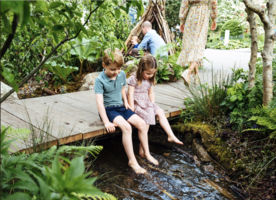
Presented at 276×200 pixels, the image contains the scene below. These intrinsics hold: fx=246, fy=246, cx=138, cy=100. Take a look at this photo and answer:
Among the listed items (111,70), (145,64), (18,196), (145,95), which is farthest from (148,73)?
(18,196)

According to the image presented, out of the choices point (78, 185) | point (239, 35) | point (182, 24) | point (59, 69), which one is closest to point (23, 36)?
point (59, 69)

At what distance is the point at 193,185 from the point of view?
264 cm

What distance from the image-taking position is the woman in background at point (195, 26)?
540cm

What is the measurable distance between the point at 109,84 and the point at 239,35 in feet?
71.2

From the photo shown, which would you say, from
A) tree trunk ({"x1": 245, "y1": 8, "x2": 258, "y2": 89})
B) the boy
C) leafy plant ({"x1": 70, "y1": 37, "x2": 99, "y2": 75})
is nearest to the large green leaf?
leafy plant ({"x1": 70, "y1": 37, "x2": 99, "y2": 75})

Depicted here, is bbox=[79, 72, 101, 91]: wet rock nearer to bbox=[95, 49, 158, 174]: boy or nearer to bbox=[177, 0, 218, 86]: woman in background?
bbox=[95, 49, 158, 174]: boy

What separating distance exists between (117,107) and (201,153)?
1.26 metres

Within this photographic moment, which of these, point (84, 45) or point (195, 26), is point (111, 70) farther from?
point (195, 26)

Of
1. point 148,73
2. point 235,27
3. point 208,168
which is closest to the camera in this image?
point 208,168

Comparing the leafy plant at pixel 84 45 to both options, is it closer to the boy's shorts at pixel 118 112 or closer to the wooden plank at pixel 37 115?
the boy's shorts at pixel 118 112

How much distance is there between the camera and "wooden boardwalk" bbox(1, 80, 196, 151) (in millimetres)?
2672

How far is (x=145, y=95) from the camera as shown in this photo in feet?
11.4

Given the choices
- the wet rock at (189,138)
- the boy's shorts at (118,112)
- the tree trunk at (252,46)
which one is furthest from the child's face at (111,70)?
the tree trunk at (252,46)

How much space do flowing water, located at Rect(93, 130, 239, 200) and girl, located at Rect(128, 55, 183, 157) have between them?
1.05 feet
